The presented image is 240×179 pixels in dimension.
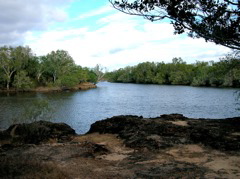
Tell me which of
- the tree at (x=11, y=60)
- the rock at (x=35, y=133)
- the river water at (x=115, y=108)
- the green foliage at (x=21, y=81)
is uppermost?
the tree at (x=11, y=60)

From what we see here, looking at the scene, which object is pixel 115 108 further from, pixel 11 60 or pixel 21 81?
pixel 11 60

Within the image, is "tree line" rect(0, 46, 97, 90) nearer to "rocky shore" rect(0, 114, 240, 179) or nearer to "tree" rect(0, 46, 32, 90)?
"tree" rect(0, 46, 32, 90)

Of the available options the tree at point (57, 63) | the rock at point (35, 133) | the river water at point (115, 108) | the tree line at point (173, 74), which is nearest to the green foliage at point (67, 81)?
the tree at point (57, 63)

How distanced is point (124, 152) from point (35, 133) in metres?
5.46

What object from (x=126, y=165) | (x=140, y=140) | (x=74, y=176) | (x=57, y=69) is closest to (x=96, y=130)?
(x=140, y=140)

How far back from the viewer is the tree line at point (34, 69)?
66562 millimetres

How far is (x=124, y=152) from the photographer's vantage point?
10680mm

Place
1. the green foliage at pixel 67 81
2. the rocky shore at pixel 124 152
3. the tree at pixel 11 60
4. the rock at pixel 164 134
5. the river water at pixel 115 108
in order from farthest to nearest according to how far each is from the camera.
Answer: the green foliage at pixel 67 81 → the tree at pixel 11 60 → the river water at pixel 115 108 → the rock at pixel 164 134 → the rocky shore at pixel 124 152

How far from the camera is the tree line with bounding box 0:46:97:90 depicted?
66562 millimetres

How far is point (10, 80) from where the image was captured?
69938 mm

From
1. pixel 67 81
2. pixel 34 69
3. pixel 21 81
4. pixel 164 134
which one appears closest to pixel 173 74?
pixel 67 81

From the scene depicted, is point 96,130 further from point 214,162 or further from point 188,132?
point 214,162

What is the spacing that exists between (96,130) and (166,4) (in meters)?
9.60

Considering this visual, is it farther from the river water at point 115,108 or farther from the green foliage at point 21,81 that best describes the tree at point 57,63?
the river water at point 115,108
